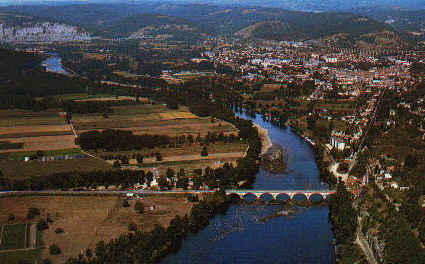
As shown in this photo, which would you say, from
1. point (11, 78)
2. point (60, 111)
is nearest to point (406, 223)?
point (60, 111)

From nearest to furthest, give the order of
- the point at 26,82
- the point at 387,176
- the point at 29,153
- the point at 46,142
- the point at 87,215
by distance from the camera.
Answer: the point at 87,215
the point at 387,176
the point at 29,153
the point at 46,142
the point at 26,82

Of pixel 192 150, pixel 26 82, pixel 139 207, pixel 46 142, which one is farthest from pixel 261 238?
pixel 26 82

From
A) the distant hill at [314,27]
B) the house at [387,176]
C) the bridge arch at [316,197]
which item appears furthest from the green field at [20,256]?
the distant hill at [314,27]

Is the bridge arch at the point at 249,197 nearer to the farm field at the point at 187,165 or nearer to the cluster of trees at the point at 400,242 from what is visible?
the farm field at the point at 187,165

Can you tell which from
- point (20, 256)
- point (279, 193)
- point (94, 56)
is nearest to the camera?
point (20, 256)

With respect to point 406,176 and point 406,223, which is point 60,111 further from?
point 406,223

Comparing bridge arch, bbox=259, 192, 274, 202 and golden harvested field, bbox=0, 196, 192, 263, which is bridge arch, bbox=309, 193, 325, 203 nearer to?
bridge arch, bbox=259, 192, 274, 202

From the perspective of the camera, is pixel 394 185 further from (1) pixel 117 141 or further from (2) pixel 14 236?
(2) pixel 14 236
